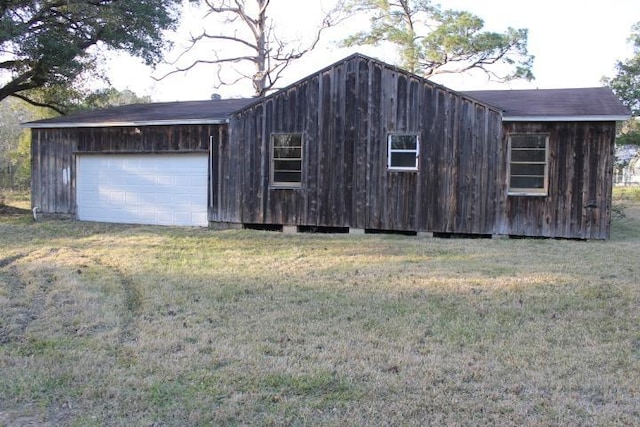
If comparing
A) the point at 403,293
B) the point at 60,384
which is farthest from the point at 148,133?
the point at 60,384

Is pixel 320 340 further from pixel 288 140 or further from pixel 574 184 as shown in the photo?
pixel 288 140

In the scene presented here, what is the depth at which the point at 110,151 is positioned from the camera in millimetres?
15477

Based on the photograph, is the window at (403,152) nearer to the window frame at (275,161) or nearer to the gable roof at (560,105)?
the gable roof at (560,105)

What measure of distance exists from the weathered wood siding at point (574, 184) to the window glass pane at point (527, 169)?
318 mm

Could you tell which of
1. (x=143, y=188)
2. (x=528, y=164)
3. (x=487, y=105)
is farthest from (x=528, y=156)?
(x=143, y=188)

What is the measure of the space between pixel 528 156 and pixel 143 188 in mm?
9759

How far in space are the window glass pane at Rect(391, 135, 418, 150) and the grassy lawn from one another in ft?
13.3

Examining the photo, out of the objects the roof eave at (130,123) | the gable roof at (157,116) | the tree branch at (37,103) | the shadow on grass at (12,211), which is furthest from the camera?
the tree branch at (37,103)

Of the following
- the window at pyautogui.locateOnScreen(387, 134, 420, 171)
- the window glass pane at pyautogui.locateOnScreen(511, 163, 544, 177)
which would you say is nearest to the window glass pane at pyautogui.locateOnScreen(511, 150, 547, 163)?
the window glass pane at pyautogui.locateOnScreen(511, 163, 544, 177)

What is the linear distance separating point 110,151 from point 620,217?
1514cm

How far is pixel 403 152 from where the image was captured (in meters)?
12.9

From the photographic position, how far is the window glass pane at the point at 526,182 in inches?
488

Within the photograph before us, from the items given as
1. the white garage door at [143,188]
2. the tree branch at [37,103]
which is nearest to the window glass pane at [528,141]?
the white garage door at [143,188]

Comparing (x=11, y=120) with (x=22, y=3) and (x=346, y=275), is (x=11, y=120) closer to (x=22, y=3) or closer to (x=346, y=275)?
(x=22, y=3)
